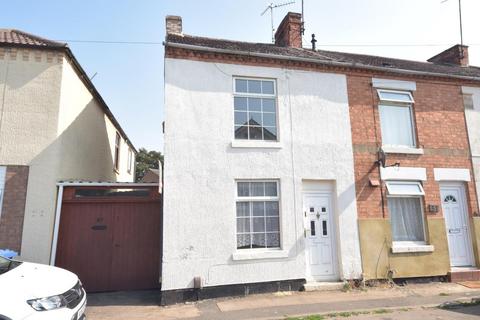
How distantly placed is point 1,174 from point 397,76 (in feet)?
35.9

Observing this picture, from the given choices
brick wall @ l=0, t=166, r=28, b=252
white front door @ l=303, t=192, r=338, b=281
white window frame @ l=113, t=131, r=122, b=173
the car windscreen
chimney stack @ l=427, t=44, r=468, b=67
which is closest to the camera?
the car windscreen

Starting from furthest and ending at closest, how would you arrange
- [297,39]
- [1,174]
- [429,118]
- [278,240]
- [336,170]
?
[297,39]
[429,118]
[336,170]
[278,240]
[1,174]

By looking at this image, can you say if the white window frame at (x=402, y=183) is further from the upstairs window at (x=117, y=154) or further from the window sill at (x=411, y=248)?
the upstairs window at (x=117, y=154)

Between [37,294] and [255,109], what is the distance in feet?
21.2

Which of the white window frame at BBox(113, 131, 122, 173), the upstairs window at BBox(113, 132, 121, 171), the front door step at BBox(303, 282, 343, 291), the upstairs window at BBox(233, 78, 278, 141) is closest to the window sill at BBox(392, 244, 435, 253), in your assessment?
the front door step at BBox(303, 282, 343, 291)

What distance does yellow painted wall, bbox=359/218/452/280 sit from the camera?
898cm

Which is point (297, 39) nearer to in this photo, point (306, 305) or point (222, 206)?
point (222, 206)

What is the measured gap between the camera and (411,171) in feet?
31.7

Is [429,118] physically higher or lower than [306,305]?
higher

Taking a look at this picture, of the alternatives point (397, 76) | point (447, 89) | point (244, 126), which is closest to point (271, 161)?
point (244, 126)

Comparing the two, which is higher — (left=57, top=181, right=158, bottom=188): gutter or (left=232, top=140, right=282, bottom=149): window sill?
(left=232, top=140, right=282, bottom=149): window sill

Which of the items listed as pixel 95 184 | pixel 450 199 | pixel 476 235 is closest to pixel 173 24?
pixel 95 184

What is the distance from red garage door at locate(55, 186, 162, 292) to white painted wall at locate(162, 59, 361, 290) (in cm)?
122

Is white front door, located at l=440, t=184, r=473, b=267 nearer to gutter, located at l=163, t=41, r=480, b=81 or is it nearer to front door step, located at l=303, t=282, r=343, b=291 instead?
gutter, located at l=163, t=41, r=480, b=81
